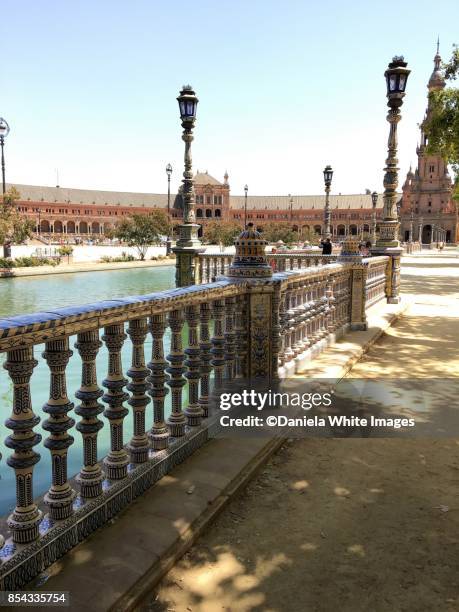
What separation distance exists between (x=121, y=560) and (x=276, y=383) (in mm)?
2772

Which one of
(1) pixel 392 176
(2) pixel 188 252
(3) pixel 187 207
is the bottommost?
(2) pixel 188 252

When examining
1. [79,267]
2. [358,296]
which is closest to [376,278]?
[358,296]

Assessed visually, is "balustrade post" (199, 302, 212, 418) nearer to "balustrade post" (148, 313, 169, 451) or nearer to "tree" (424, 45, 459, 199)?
"balustrade post" (148, 313, 169, 451)

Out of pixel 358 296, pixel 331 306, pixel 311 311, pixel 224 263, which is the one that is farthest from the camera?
pixel 224 263

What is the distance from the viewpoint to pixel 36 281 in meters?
27.8

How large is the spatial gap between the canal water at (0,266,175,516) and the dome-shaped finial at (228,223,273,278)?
2121mm

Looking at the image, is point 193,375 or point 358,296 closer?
point 193,375

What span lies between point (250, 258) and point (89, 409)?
2494 mm

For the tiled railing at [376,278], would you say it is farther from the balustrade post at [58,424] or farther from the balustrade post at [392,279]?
the balustrade post at [58,424]

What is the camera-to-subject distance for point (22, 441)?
233cm

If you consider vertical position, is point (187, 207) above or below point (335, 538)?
above

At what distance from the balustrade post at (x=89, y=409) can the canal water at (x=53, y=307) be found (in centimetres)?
155

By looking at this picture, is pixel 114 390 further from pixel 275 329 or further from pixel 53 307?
pixel 53 307

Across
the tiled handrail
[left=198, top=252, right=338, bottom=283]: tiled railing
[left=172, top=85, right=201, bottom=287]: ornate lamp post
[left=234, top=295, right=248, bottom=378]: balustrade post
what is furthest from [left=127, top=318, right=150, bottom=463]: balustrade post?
[left=198, top=252, right=338, bottom=283]: tiled railing
